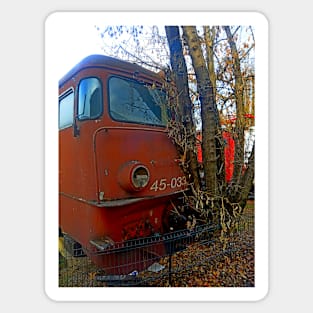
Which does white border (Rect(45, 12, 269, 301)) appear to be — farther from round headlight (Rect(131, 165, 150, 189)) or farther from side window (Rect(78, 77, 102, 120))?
round headlight (Rect(131, 165, 150, 189))

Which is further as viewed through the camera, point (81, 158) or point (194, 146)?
point (194, 146)

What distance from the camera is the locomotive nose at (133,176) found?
0.87 meters

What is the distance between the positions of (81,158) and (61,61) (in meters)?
0.32

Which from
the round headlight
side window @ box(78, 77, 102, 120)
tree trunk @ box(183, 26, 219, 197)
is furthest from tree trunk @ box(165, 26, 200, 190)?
side window @ box(78, 77, 102, 120)

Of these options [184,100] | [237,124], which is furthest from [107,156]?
[237,124]

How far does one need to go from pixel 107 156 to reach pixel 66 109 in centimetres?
21

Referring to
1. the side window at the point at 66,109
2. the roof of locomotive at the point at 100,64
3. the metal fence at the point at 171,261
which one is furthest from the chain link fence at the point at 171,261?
the roof of locomotive at the point at 100,64

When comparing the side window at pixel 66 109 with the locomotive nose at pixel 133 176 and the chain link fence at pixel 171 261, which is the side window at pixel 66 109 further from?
the chain link fence at pixel 171 261

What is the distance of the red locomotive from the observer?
0.88 meters

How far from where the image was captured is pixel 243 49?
36.2 inches
